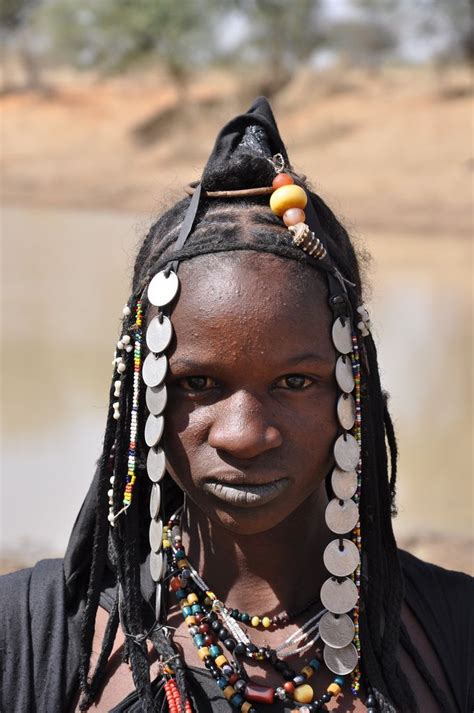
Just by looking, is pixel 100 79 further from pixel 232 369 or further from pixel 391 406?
pixel 232 369

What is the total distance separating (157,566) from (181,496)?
0.66 feet

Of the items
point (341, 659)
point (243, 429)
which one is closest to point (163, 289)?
point (243, 429)

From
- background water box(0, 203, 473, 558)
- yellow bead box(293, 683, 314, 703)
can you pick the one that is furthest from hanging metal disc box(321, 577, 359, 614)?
background water box(0, 203, 473, 558)

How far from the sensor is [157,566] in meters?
1.92

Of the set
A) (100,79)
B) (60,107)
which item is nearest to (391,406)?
(60,107)

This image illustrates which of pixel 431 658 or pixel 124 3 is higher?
pixel 124 3

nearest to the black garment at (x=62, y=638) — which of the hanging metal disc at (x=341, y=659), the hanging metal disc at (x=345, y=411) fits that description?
the hanging metal disc at (x=341, y=659)

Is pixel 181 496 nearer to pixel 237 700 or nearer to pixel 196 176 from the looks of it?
pixel 237 700

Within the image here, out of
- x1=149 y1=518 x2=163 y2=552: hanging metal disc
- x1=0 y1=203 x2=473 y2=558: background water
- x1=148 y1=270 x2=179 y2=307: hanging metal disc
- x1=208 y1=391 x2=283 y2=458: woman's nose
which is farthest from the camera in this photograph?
x1=0 y1=203 x2=473 y2=558: background water

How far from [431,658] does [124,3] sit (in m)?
28.8

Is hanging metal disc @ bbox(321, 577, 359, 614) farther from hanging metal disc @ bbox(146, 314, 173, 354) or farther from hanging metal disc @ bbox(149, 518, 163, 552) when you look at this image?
hanging metal disc @ bbox(146, 314, 173, 354)

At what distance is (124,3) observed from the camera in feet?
93.5

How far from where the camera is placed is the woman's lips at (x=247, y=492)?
173 cm

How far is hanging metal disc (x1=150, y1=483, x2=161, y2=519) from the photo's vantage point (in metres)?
1.89
